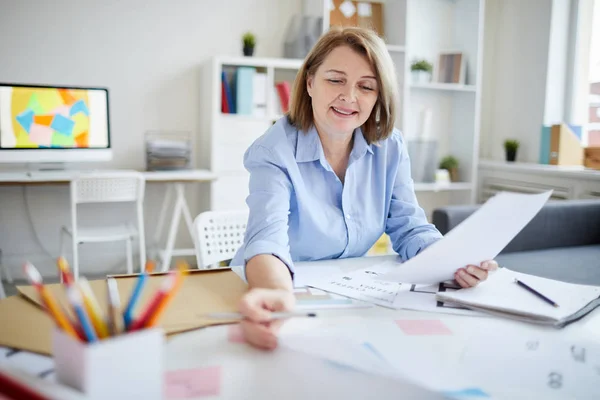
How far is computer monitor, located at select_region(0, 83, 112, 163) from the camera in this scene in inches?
123

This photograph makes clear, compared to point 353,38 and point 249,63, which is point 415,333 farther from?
point 249,63

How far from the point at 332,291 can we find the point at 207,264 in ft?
1.84

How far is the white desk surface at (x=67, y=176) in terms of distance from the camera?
9.64 feet

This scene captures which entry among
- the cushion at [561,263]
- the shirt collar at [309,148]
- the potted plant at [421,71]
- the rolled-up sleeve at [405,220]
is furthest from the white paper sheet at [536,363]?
the potted plant at [421,71]

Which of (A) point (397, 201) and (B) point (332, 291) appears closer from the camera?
(B) point (332, 291)

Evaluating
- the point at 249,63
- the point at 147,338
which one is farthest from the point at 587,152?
the point at 147,338

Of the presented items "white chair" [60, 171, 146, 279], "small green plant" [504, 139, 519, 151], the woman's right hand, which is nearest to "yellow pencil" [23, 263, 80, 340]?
the woman's right hand

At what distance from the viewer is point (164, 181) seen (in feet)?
11.0

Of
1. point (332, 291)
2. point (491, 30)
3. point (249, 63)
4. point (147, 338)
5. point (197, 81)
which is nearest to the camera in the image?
point (147, 338)

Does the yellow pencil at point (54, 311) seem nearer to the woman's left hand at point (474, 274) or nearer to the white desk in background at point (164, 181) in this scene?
the woman's left hand at point (474, 274)

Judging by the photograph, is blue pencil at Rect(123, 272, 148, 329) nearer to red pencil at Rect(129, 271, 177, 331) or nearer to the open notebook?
red pencil at Rect(129, 271, 177, 331)

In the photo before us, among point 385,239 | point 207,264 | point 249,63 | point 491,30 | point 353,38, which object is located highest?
point 491,30

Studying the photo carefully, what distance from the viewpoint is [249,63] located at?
3.46 meters

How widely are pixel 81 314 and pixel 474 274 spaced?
739 mm
